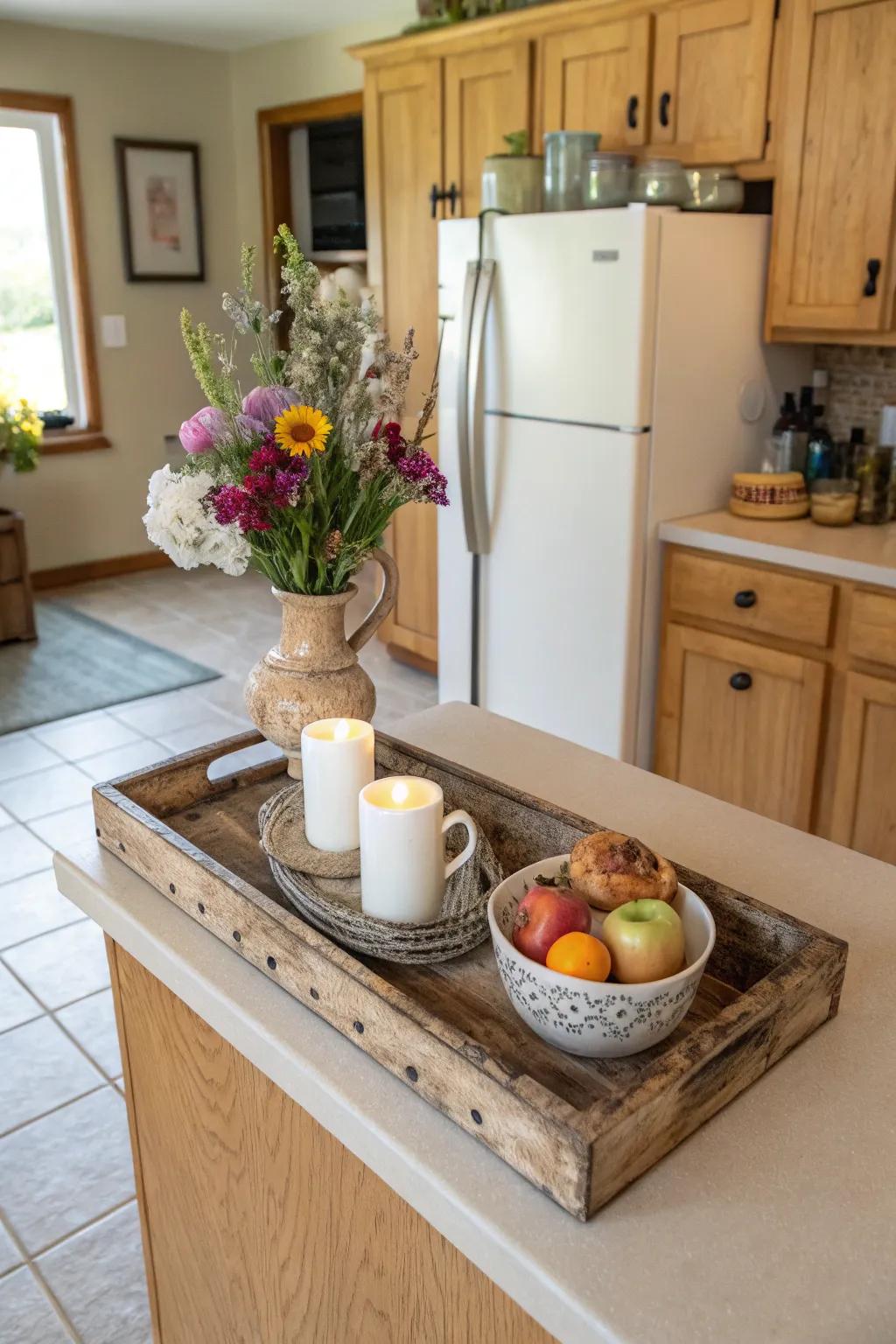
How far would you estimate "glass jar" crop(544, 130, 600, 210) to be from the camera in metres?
2.91

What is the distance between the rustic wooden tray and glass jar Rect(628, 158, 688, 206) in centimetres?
201

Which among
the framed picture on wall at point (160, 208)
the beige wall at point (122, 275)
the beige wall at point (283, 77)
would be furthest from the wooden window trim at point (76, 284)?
the beige wall at point (283, 77)

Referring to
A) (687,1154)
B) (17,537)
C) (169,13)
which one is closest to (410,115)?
(169,13)

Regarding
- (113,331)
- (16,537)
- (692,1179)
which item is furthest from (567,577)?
(113,331)

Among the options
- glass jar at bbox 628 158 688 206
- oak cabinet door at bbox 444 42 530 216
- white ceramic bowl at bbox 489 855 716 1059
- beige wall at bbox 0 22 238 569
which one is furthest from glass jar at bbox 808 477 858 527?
beige wall at bbox 0 22 238 569

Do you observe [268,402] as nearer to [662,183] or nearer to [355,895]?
[355,895]

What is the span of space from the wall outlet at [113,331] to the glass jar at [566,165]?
3011mm

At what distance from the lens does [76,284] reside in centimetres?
523

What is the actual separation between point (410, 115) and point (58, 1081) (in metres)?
3.03

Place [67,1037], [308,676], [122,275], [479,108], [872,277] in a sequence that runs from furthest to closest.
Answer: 1. [122,275]
2. [479,108]
3. [872,277]
4. [67,1037]
5. [308,676]

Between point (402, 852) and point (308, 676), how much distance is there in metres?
0.32

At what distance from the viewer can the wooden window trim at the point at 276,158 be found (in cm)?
509

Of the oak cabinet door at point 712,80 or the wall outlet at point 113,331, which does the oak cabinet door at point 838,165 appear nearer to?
the oak cabinet door at point 712,80

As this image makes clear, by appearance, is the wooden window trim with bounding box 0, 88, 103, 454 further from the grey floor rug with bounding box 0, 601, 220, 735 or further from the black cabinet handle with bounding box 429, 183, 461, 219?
the black cabinet handle with bounding box 429, 183, 461, 219
